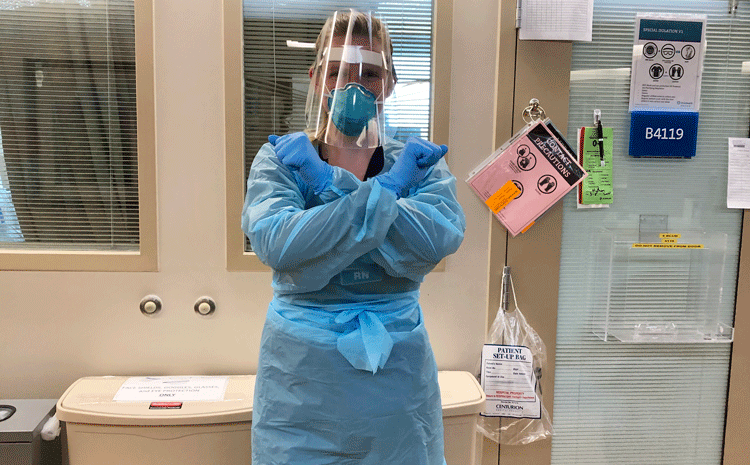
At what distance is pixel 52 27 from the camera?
159 centimetres

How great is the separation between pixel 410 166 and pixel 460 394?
811 millimetres

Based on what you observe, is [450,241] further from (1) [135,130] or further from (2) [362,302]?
(1) [135,130]

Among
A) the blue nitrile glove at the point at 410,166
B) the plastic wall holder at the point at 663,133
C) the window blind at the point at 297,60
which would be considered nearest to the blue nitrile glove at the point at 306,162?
the blue nitrile glove at the point at 410,166

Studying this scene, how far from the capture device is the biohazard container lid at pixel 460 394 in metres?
1.50

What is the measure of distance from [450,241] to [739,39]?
4.69 ft

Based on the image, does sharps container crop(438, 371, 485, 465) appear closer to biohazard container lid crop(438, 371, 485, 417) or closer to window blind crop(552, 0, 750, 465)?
biohazard container lid crop(438, 371, 485, 417)

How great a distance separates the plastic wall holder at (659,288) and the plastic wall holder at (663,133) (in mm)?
273

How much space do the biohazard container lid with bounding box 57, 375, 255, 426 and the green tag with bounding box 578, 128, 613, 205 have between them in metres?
1.24

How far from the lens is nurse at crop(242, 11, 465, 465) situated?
1005mm

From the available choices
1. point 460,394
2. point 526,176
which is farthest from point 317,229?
point 526,176

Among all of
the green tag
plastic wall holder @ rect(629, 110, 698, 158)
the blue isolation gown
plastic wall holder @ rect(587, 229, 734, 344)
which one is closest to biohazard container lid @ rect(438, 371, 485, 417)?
the blue isolation gown

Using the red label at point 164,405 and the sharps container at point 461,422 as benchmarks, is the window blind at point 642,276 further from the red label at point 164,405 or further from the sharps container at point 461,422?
the red label at point 164,405

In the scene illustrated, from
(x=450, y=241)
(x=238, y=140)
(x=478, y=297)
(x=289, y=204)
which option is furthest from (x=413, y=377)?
(x=238, y=140)

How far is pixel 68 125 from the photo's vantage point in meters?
1.63
